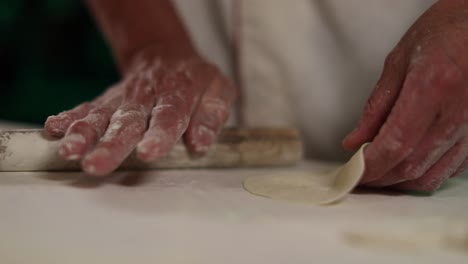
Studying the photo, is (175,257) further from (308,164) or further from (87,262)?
(308,164)

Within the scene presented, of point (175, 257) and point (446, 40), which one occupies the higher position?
point (446, 40)

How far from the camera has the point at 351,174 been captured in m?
0.79

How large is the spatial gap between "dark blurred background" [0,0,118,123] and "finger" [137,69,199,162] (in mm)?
1241

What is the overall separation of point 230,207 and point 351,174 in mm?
199

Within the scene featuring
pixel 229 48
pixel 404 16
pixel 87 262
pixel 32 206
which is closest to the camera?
pixel 87 262

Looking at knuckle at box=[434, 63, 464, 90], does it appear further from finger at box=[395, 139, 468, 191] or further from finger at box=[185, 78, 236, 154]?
finger at box=[185, 78, 236, 154]

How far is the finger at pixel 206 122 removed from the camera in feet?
3.05

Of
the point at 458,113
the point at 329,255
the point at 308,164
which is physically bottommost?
the point at 308,164

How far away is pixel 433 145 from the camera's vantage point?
29.0 inches

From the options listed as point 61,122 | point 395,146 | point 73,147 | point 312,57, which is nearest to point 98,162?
point 73,147

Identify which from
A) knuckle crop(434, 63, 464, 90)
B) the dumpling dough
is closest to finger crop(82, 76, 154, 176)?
the dumpling dough

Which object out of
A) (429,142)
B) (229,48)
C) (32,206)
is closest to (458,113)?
(429,142)

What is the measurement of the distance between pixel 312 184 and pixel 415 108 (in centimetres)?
23

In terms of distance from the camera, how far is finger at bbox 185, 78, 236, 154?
93 cm
